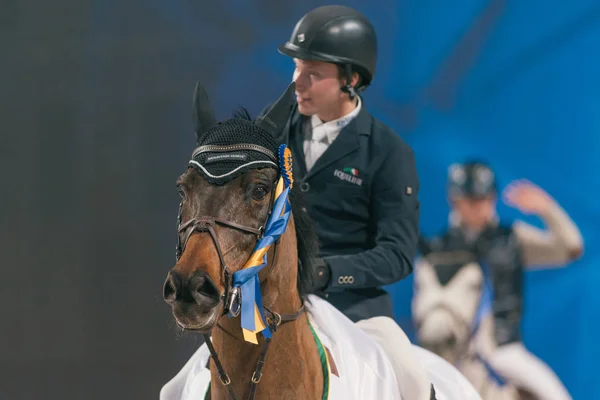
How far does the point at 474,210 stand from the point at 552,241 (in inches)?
18.5

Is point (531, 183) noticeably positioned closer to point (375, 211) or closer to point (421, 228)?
point (421, 228)

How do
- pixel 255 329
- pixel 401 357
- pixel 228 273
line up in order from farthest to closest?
pixel 401 357
pixel 255 329
pixel 228 273

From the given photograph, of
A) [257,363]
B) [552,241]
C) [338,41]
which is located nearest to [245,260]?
[257,363]

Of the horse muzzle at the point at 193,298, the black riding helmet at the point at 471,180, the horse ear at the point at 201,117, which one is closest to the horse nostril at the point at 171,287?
the horse muzzle at the point at 193,298

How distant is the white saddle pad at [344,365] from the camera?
2268 mm

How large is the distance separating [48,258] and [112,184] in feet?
1.71

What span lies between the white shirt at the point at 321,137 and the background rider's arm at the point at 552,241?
264cm

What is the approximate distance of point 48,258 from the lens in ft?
15.4

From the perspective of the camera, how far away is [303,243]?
2.15 meters

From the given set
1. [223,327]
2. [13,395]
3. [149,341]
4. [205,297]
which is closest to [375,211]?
[223,327]

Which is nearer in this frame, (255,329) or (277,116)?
(255,329)

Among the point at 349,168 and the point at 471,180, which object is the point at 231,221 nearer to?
the point at 349,168

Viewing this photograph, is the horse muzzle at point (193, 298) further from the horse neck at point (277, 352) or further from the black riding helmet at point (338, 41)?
the black riding helmet at point (338, 41)

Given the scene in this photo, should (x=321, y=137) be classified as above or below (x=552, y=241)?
above
